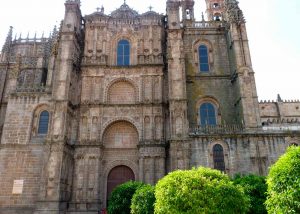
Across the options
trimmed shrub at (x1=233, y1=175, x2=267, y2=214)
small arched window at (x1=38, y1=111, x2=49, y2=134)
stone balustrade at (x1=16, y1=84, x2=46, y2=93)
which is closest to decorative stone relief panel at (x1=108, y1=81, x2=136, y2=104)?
small arched window at (x1=38, y1=111, x2=49, y2=134)

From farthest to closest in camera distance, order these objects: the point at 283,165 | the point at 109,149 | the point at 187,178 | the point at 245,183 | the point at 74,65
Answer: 1. the point at 74,65
2. the point at 109,149
3. the point at 245,183
4. the point at 187,178
5. the point at 283,165

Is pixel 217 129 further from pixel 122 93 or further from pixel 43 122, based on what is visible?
pixel 43 122

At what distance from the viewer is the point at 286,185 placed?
7844mm

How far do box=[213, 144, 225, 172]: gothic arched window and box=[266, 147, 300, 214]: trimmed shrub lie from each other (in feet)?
45.6

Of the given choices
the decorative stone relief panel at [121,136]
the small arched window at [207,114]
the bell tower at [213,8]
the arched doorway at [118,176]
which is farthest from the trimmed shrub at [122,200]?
the bell tower at [213,8]

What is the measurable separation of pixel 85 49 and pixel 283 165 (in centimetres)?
2324

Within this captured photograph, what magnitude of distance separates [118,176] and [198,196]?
47.9ft

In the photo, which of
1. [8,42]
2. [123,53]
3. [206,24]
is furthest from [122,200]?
[8,42]

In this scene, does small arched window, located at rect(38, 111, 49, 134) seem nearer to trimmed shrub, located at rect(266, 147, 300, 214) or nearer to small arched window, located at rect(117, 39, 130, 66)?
small arched window, located at rect(117, 39, 130, 66)

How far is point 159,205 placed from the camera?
36.6ft

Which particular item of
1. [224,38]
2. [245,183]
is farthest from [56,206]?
[224,38]

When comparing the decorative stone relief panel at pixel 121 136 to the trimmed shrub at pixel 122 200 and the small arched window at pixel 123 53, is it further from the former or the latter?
the trimmed shrub at pixel 122 200

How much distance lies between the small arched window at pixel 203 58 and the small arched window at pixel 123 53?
747cm

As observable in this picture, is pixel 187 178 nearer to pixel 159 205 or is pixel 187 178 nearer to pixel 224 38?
pixel 159 205
